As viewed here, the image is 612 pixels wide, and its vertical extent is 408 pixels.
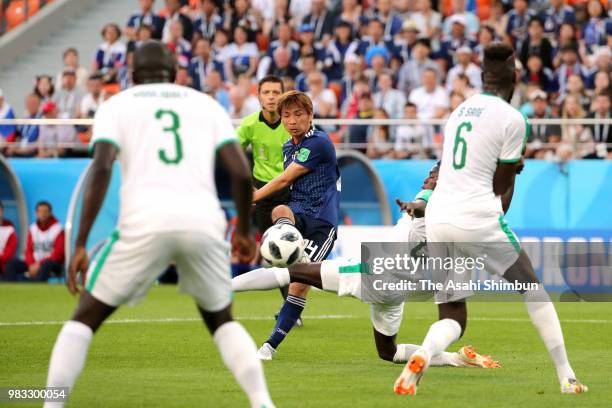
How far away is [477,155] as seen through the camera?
8.41m

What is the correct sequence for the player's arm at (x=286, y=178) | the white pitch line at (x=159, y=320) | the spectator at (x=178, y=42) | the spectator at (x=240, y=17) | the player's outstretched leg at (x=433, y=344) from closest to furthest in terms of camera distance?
the player's outstretched leg at (x=433, y=344), the player's arm at (x=286, y=178), the white pitch line at (x=159, y=320), the spectator at (x=178, y=42), the spectator at (x=240, y=17)

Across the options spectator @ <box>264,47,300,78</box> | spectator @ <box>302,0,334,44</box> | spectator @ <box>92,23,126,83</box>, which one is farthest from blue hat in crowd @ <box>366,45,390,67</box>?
spectator @ <box>92,23,126,83</box>

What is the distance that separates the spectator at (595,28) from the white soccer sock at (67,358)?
674 inches

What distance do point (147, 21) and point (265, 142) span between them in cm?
1325

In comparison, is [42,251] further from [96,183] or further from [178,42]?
[96,183]

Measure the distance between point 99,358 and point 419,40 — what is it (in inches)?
524

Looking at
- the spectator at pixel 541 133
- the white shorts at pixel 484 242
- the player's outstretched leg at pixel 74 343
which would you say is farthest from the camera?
the spectator at pixel 541 133

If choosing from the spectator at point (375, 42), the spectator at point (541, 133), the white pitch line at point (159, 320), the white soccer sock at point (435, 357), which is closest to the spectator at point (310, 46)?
the spectator at point (375, 42)

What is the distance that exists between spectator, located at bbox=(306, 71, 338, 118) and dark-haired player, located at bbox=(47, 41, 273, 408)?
15037mm

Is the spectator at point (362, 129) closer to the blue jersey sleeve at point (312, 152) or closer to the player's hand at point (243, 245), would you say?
the blue jersey sleeve at point (312, 152)

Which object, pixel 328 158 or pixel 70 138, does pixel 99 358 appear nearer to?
pixel 328 158

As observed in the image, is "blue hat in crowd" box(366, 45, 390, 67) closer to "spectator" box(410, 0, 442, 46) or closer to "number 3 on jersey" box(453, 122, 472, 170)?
"spectator" box(410, 0, 442, 46)

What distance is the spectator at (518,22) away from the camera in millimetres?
22938

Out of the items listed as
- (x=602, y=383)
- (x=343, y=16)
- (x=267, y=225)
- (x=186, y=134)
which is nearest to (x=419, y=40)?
(x=343, y=16)
